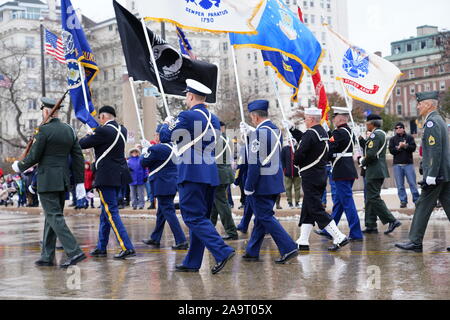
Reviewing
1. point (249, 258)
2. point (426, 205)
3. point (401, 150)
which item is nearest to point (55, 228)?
point (249, 258)

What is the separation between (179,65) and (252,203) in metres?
3.50

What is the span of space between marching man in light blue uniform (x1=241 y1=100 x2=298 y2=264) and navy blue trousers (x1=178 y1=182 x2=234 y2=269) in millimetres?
750

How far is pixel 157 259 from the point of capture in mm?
9203

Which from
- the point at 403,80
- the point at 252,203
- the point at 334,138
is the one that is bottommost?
the point at 252,203

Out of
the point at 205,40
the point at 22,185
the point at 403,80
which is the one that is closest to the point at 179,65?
the point at 22,185

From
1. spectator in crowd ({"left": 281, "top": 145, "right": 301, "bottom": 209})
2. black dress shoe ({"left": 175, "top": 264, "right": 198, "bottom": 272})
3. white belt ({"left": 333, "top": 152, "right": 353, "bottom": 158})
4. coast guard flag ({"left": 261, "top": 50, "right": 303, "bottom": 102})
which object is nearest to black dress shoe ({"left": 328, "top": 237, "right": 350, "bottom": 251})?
white belt ({"left": 333, "top": 152, "right": 353, "bottom": 158})

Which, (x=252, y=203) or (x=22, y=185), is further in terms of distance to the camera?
(x=22, y=185)

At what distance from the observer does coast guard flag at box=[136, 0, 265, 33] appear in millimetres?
9961

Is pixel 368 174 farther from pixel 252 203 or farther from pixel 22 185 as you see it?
pixel 22 185

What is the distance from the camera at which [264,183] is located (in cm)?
852

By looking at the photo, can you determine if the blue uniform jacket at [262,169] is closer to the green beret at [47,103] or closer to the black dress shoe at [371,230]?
the green beret at [47,103]

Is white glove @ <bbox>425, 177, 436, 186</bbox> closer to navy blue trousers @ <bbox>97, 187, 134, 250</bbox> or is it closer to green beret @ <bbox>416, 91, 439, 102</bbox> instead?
green beret @ <bbox>416, 91, 439, 102</bbox>

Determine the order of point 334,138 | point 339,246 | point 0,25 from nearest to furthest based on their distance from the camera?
point 339,246 < point 334,138 < point 0,25

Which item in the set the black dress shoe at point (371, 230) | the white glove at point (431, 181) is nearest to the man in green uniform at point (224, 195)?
the black dress shoe at point (371, 230)
